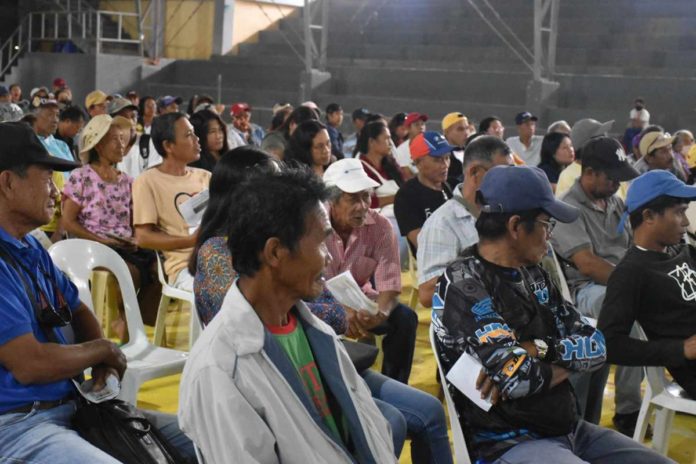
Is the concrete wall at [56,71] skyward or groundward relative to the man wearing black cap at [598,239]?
skyward

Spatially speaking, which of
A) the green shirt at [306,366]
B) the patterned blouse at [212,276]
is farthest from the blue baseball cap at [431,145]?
the green shirt at [306,366]

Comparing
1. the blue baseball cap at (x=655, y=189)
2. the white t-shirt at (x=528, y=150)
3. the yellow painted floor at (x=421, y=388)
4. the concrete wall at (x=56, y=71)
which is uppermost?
the concrete wall at (x=56, y=71)

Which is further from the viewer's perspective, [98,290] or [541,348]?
[98,290]

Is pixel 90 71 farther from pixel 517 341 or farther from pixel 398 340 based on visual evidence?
pixel 517 341

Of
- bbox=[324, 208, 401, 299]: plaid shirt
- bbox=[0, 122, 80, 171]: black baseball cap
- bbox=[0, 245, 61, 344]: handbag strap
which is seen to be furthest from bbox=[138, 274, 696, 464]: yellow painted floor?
bbox=[0, 122, 80, 171]: black baseball cap

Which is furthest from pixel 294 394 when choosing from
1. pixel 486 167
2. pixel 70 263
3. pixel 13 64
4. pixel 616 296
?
pixel 13 64

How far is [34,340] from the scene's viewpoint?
2.24 meters

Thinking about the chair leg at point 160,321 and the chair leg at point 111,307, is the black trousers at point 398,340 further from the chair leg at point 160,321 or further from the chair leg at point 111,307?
the chair leg at point 111,307

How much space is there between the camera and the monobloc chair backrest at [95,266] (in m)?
3.38

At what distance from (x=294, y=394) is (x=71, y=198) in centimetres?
311

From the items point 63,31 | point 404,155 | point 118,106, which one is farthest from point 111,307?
point 63,31

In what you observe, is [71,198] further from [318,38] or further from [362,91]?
[318,38]

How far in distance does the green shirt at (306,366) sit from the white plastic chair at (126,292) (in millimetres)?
1322

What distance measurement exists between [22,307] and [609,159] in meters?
2.69
